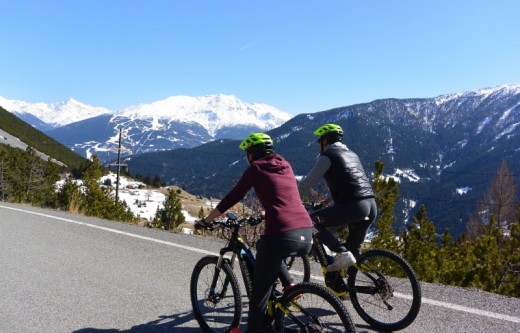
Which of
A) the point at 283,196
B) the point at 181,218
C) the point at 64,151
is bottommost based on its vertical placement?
the point at 181,218

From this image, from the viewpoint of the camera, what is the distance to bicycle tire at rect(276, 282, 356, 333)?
337 cm

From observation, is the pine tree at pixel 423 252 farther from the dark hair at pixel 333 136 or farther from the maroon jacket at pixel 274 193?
the maroon jacket at pixel 274 193

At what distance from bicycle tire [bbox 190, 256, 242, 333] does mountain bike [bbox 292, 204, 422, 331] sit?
1143 millimetres

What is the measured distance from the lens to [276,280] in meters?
3.80

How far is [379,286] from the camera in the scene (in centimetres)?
474

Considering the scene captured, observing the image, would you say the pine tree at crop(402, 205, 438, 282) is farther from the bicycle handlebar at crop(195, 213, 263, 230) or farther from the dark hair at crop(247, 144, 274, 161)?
the dark hair at crop(247, 144, 274, 161)

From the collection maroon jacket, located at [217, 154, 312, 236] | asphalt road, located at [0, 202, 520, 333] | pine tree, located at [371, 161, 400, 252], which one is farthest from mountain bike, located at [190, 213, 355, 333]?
pine tree, located at [371, 161, 400, 252]

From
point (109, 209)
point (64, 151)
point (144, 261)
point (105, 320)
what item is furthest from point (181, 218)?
point (64, 151)

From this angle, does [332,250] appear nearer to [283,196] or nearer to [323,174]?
[323,174]

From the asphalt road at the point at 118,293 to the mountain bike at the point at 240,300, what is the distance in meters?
0.33

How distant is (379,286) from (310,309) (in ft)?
4.76

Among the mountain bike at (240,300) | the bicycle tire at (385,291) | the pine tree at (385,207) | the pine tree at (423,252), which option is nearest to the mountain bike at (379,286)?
the bicycle tire at (385,291)

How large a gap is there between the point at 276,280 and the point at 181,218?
3323 centimetres

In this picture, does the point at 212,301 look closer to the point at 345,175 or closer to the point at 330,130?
the point at 345,175
